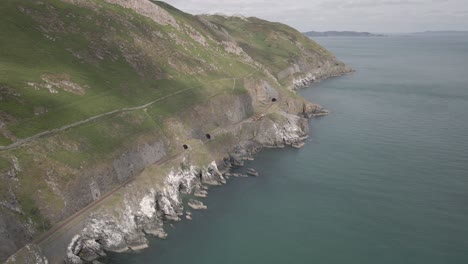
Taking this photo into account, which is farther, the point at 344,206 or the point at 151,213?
the point at 344,206

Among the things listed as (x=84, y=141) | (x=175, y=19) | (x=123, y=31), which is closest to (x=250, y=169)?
(x=84, y=141)

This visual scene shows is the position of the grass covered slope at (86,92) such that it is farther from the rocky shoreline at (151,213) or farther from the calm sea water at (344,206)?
the calm sea water at (344,206)

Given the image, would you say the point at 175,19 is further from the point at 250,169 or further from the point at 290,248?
the point at 290,248

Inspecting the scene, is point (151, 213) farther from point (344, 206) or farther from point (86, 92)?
point (344, 206)

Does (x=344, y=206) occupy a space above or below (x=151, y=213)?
below

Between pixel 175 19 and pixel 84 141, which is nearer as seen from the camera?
pixel 84 141

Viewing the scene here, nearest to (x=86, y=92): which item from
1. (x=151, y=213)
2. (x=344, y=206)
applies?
(x=151, y=213)
